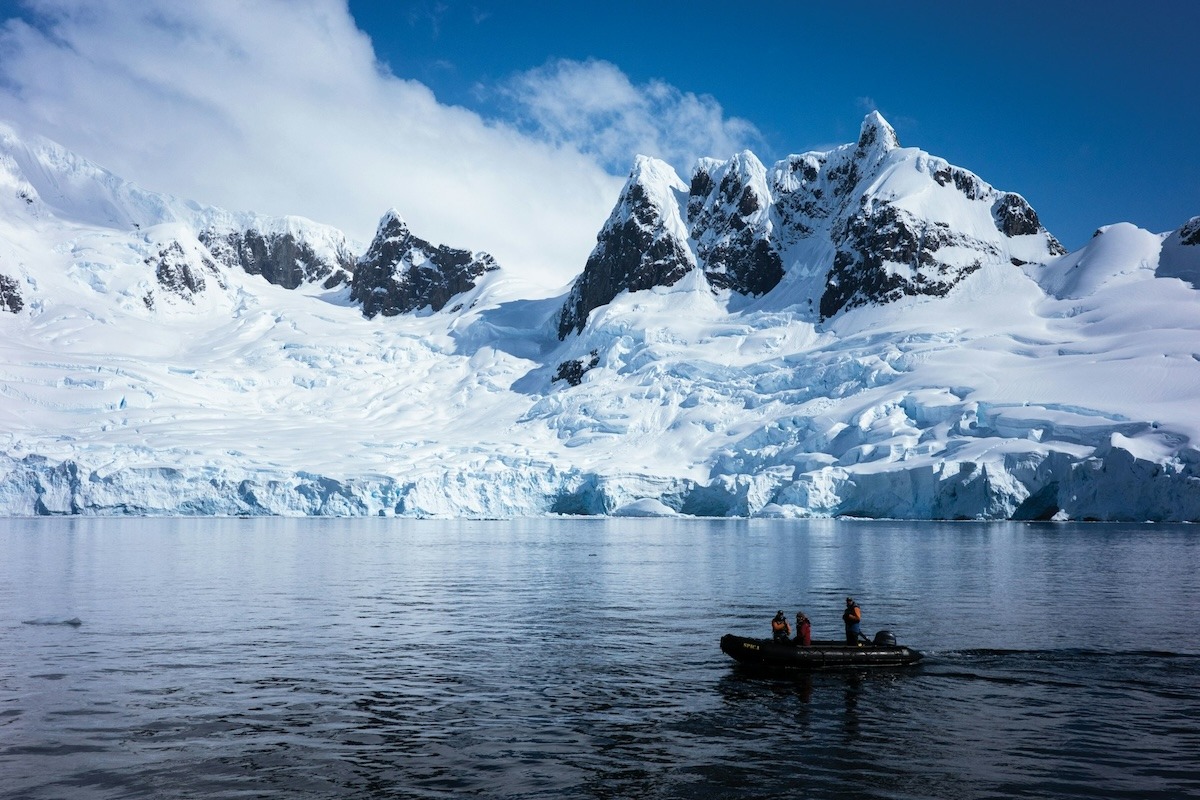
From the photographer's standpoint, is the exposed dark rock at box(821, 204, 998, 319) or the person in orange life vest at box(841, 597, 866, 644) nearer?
the person in orange life vest at box(841, 597, 866, 644)

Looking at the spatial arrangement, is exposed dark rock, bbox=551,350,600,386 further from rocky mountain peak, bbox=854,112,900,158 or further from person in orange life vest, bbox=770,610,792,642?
person in orange life vest, bbox=770,610,792,642

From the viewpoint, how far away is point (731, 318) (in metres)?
158

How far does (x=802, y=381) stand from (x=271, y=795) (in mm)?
116782

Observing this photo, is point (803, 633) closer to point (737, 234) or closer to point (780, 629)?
point (780, 629)

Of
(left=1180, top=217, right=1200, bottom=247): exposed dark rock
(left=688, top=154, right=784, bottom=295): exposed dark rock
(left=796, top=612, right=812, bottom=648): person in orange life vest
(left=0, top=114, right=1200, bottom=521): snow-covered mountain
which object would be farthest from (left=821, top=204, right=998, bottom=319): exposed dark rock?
(left=796, top=612, right=812, bottom=648): person in orange life vest

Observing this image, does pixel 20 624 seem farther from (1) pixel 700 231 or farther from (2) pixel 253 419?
(1) pixel 700 231

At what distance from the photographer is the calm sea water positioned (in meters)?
14.7

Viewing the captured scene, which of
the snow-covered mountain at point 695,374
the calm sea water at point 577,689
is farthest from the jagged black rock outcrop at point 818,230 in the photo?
the calm sea water at point 577,689

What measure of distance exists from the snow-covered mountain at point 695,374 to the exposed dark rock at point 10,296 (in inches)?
13.2

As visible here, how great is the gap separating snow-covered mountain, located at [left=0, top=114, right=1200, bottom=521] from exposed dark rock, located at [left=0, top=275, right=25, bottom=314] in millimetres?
336

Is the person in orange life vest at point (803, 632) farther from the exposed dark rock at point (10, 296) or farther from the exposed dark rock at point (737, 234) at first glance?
the exposed dark rock at point (10, 296)

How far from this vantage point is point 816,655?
22859 millimetres

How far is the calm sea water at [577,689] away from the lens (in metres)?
14.7

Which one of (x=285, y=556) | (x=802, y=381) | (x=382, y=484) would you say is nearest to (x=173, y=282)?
(x=382, y=484)
